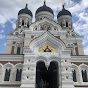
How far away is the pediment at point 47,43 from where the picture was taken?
60.2 ft

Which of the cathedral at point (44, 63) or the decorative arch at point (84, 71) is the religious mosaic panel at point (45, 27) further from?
the decorative arch at point (84, 71)

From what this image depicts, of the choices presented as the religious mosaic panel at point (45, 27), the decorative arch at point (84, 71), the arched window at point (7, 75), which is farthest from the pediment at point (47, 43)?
the arched window at point (7, 75)

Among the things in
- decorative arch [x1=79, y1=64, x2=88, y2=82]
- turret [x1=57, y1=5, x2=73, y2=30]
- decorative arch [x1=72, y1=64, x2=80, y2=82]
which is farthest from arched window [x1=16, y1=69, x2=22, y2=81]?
turret [x1=57, y1=5, x2=73, y2=30]

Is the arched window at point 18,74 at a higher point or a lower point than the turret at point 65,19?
lower

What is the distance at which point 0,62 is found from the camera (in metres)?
18.0

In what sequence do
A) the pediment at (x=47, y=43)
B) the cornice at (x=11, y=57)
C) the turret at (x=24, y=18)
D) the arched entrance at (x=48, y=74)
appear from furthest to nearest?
1. the turret at (x=24, y=18)
2. the arched entrance at (x=48, y=74)
3. the pediment at (x=47, y=43)
4. the cornice at (x=11, y=57)

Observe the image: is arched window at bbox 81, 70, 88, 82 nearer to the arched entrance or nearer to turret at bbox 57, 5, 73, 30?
the arched entrance

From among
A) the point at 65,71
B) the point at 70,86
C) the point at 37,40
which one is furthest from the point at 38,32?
the point at 70,86

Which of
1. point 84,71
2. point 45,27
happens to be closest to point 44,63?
point 84,71

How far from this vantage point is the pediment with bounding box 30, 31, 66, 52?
18344 millimetres

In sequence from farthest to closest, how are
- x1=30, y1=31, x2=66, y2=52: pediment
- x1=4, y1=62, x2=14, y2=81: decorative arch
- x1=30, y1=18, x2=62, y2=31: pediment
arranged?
x1=30, y1=18, x2=62, y2=31: pediment → x1=30, y1=31, x2=66, y2=52: pediment → x1=4, y1=62, x2=14, y2=81: decorative arch

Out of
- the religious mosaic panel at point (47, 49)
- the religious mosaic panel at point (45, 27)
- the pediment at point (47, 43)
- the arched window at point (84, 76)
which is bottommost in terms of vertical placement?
the arched window at point (84, 76)

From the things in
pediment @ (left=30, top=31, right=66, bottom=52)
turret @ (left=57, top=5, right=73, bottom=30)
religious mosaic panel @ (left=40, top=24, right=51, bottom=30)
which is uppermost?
turret @ (left=57, top=5, right=73, bottom=30)

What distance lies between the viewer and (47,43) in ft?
62.3
